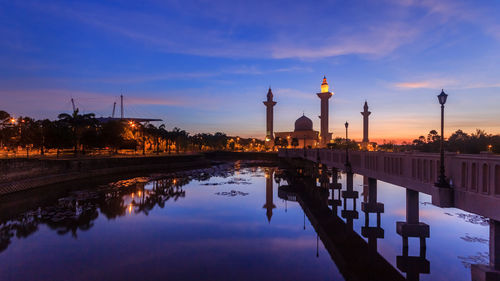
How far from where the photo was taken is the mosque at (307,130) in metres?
154

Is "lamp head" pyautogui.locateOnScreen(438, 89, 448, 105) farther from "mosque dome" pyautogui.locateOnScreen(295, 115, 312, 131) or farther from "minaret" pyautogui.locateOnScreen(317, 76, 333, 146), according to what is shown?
"mosque dome" pyautogui.locateOnScreen(295, 115, 312, 131)

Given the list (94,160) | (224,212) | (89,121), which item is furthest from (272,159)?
(224,212)

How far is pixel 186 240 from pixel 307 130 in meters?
148

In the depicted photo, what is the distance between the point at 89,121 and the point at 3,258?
58.7m

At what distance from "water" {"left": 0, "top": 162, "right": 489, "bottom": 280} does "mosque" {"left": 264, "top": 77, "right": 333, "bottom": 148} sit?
114 metres

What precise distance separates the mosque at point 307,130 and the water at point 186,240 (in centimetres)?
11380

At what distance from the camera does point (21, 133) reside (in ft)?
227

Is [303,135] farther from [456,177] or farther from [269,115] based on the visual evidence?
[456,177]

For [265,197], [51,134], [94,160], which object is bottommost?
[265,197]

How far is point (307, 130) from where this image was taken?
165375 mm

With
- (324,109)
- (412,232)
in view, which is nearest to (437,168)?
(412,232)

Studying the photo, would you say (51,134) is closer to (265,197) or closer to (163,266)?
(265,197)

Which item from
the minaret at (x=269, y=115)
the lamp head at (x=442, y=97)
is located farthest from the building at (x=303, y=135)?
the lamp head at (x=442, y=97)

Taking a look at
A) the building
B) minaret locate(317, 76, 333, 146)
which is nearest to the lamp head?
minaret locate(317, 76, 333, 146)
